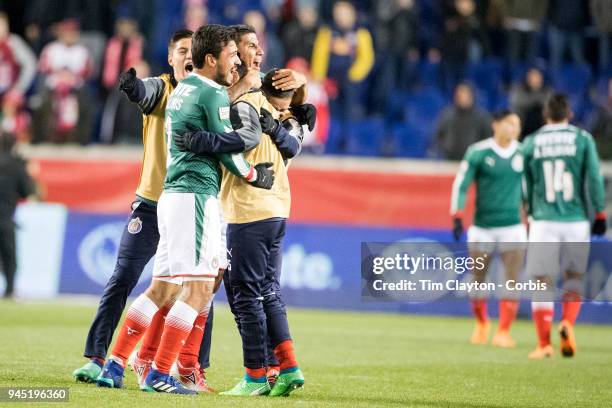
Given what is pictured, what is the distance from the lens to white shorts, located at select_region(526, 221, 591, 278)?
12109 millimetres

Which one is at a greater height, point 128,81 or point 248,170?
point 128,81

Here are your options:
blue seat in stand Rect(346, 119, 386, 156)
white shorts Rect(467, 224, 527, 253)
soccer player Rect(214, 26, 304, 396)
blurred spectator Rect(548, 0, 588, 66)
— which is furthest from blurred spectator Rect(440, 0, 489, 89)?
soccer player Rect(214, 26, 304, 396)

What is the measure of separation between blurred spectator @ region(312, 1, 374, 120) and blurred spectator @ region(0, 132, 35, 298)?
516 cm

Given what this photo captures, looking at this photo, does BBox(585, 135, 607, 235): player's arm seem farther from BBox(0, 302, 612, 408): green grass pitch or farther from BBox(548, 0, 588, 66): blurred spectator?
BBox(548, 0, 588, 66): blurred spectator

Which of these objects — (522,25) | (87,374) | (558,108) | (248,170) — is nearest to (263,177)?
(248,170)

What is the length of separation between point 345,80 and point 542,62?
354cm

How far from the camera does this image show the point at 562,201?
40.0 feet

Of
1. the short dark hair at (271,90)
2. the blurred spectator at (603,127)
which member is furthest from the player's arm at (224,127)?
the blurred spectator at (603,127)

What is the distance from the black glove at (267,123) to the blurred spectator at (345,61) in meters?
12.0

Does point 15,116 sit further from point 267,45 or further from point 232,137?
point 232,137

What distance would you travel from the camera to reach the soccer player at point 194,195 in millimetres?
7211

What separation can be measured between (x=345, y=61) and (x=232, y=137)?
497 inches

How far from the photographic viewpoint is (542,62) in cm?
2036

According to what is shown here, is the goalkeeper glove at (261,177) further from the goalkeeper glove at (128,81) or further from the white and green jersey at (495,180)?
the white and green jersey at (495,180)
